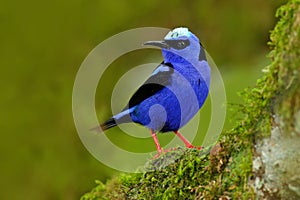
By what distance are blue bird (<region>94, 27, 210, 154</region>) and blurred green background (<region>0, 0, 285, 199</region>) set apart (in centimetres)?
276

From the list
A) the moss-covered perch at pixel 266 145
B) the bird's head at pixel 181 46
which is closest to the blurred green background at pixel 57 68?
the bird's head at pixel 181 46

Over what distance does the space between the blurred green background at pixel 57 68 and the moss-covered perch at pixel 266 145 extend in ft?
12.7

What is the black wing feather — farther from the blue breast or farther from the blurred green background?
the blurred green background

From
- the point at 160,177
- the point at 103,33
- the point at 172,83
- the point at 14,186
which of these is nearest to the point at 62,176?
the point at 14,186

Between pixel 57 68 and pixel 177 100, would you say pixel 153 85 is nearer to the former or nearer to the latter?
pixel 177 100

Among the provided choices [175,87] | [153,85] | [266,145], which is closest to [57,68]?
[153,85]

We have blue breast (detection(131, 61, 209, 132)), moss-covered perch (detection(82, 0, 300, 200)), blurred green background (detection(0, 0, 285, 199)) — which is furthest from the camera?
blurred green background (detection(0, 0, 285, 199))

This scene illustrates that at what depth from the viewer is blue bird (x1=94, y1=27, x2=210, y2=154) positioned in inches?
138

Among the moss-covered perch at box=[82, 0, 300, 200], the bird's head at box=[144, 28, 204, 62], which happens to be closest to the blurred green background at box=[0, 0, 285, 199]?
the bird's head at box=[144, 28, 204, 62]

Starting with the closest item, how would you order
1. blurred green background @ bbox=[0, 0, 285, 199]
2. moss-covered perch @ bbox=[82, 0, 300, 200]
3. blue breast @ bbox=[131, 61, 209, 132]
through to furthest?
1. moss-covered perch @ bbox=[82, 0, 300, 200]
2. blue breast @ bbox=[131, 61, 209, 132]
3. blurred green background @ bbox=[0, 0, 285, 199]

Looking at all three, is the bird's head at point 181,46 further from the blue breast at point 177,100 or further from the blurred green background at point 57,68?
the blurred green background at point 57,68

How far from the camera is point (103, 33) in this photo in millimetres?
7113

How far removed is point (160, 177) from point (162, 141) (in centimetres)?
261

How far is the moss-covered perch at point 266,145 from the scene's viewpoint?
7.22ft
